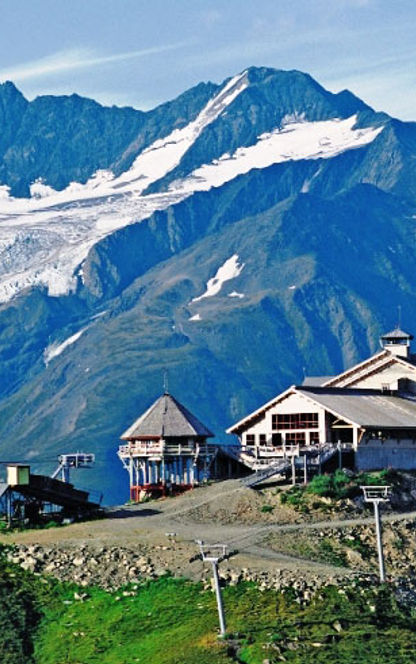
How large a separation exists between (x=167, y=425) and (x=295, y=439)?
35.2 ft

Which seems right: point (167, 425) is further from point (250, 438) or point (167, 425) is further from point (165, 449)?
point (250, 438)

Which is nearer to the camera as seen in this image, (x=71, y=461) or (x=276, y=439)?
(x=71, y=461)

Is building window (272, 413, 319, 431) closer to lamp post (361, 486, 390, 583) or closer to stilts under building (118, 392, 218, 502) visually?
stilts under building (118, 392, 218, 502)

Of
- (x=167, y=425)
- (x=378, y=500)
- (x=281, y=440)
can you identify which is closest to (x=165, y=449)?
(x=167, y=425)

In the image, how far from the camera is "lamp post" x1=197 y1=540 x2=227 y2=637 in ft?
283

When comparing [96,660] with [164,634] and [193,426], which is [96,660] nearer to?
[164,634]

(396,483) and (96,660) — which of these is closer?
(96,660)

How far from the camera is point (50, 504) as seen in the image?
114500 millimetres

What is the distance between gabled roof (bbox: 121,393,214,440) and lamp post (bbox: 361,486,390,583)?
58.4 feet

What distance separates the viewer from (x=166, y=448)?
130125mm

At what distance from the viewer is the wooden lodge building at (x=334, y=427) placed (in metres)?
130

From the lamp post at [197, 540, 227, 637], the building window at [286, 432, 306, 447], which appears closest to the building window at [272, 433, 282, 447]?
the building window at [286, 432, 306, 447]


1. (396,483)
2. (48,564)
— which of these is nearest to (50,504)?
(48,564)

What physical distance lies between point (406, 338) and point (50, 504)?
5351cm
